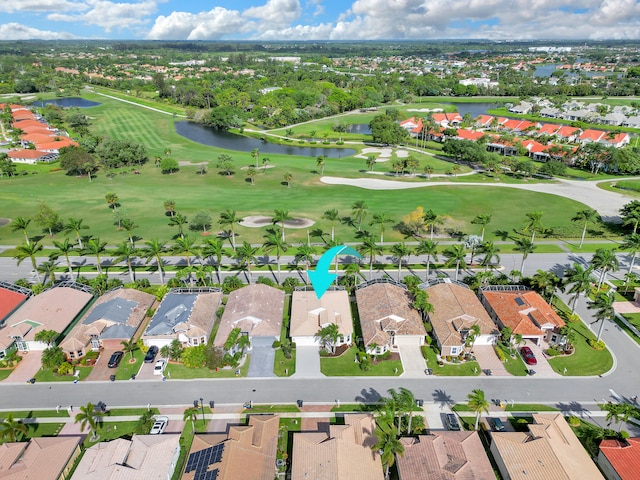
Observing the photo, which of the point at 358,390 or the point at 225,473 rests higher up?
the point at 225,473

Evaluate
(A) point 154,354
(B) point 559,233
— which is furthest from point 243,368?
(B) point 559,233

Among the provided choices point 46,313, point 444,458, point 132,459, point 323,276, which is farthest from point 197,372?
point 444,458

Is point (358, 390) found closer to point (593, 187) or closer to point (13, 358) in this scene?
point (13, 358)

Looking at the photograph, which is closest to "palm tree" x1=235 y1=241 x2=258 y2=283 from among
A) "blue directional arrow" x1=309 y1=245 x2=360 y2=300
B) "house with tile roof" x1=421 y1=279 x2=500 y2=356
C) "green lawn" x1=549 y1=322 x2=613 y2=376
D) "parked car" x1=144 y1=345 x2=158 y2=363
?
"blue directional arrow" x1=309 y1=245 x2=360 y2=300

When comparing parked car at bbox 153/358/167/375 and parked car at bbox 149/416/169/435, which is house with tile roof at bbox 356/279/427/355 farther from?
parked car at bbox 153/358/167/375

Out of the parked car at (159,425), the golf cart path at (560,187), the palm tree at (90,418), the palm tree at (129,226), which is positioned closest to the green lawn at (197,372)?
the parked car at (159,425)

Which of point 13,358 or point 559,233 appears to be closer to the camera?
point 13,358
